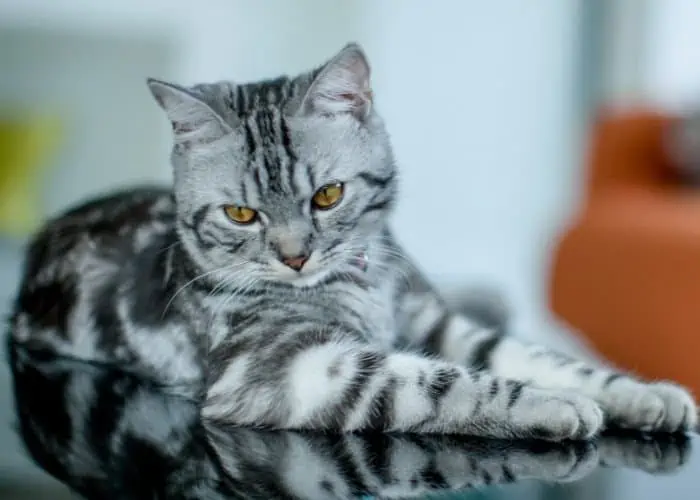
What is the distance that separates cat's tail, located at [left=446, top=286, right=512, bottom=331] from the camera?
4.79 ft

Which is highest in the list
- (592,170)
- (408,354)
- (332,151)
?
(332,151)

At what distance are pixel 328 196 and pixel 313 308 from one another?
0.41 feet

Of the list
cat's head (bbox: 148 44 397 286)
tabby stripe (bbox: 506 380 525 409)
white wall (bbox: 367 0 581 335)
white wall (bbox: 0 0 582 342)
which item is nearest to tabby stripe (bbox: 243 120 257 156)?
cat's head (bbox: 148 44 397 286)

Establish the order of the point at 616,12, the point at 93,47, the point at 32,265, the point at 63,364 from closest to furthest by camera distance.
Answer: the point at 63,364 < the point at 32,265 < the point at 93,47 < the point at 616,12

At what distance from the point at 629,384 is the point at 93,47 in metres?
3.23

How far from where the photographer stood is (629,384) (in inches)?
35.4

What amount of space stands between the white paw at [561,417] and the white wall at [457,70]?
251 centimetres

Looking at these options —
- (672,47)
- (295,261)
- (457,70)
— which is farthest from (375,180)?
(672,47)

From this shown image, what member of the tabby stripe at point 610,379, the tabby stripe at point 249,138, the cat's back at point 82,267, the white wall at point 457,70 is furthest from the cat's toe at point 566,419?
the white wall at point 457,70

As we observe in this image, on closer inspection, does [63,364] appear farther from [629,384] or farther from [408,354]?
[629,384]

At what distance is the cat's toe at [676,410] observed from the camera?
834mm

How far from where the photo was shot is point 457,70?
3477 mm

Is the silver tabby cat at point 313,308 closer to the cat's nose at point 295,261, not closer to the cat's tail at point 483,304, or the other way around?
the cat's nose at point 295,261

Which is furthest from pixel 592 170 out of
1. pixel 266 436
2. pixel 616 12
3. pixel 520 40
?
pixel 266 436
